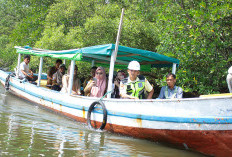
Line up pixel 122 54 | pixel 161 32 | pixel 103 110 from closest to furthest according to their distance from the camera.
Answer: pixel 103 110 < pixel 122 54 < pixel 161 32

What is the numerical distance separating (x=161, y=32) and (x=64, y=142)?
A: 699cm

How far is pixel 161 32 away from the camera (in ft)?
35.5

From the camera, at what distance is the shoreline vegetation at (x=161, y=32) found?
349 inches

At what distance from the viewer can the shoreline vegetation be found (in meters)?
8.87

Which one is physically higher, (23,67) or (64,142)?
(23,67)

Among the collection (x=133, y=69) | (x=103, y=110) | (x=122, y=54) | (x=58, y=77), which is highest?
(x=122, y=54)

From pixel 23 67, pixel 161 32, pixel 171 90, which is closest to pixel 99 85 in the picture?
pixel 171 90

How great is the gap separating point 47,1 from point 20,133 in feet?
63.2

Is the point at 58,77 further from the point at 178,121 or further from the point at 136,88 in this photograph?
the point at 178,121

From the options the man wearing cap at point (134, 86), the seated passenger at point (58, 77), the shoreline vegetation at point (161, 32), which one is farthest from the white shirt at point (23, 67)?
the man wearing cap at point (134, 86)

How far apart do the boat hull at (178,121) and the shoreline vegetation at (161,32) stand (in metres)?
1.89

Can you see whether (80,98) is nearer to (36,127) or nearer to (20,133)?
(36,127)

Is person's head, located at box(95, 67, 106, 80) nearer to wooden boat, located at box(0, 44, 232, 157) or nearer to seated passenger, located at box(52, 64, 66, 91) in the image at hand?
wooden boat, located at box(0, 44, 232, 157)

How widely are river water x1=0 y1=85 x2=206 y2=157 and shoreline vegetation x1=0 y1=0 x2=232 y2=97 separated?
7.26 feet
